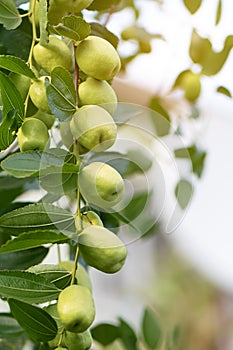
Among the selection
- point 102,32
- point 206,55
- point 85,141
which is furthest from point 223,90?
point 85,141

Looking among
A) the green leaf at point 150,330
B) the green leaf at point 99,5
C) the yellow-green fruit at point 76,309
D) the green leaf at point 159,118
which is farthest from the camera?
the green leaf at point 150,330

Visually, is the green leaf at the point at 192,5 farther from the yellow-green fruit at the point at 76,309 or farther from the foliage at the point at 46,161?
the yellow-green fruit at the point at 76,309

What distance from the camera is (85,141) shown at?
0.36 meters

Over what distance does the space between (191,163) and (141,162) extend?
0.54ft

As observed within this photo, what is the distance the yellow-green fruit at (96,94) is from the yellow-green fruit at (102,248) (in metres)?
0.07

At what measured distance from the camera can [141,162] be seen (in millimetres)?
522

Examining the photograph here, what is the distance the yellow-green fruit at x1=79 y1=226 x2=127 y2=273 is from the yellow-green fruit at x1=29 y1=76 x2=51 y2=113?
74 mm

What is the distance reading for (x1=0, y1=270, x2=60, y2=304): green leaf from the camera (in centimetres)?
35

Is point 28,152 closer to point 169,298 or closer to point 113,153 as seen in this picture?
point 113,153

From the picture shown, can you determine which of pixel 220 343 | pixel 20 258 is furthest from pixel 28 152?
pixel 220 343

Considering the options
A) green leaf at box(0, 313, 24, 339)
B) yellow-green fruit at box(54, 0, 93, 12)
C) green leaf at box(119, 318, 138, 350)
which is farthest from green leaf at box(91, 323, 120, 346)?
yellow-green fruit at box(54, 0, 93, 12)

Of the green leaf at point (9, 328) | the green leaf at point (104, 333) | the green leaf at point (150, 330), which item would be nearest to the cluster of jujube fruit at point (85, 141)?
Answer: the green leaf at point (9, 328)

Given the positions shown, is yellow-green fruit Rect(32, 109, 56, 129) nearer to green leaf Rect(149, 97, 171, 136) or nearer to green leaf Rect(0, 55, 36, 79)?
green leaf Rect(0, 55, 36, 79)

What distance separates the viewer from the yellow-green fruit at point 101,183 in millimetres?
345
